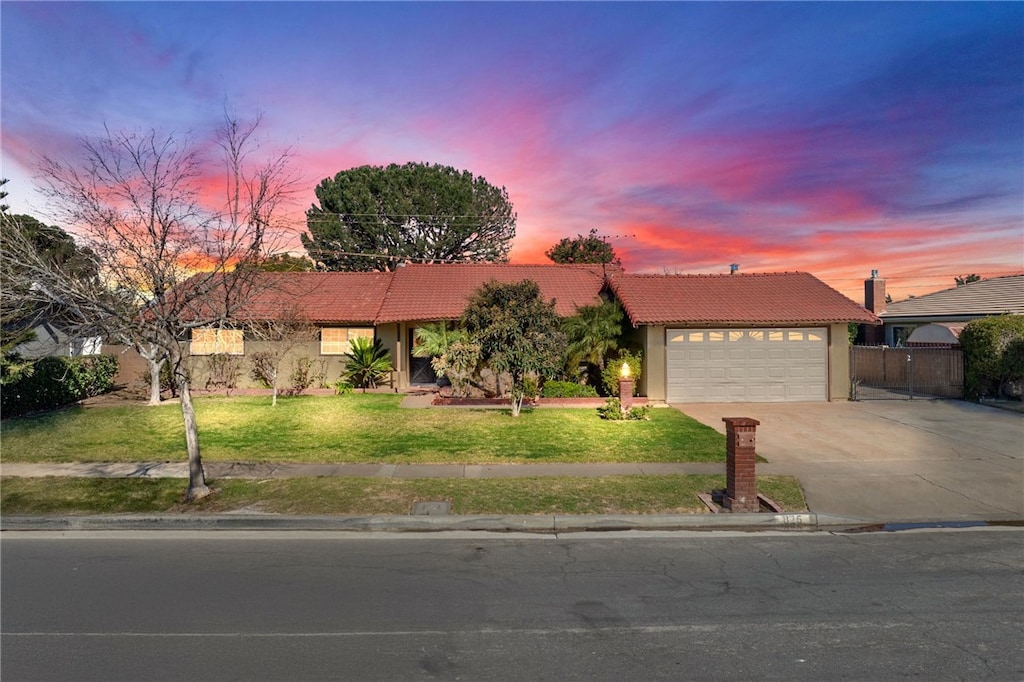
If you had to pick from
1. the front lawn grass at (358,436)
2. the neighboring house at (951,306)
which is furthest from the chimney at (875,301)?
the front lawn grass at (358,436)

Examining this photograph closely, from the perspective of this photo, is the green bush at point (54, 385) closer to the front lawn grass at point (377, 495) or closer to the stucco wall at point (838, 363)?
the front lawn grass at point (377, 495)

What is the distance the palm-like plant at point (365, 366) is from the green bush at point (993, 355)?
18590 mm

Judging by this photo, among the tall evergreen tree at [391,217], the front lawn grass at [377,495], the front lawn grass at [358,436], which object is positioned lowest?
the front lawn grass at [377,495]

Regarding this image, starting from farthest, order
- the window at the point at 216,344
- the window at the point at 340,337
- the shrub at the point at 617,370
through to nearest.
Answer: the window at the point at 340,337 < the window at the point at 216,344 < the shrub at the point at 617,370

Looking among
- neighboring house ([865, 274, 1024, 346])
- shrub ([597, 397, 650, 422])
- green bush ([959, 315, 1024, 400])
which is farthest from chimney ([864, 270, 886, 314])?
shrub ([597, 397, 650, 422])

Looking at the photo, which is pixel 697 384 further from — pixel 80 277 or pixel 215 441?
pixel 80 277

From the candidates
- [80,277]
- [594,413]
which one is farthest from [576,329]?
[80,277]

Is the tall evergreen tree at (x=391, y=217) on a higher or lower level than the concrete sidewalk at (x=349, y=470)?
higher

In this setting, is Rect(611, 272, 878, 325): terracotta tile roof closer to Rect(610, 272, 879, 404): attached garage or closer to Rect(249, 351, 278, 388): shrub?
Rect(610, 272, 879, 404): attached garage

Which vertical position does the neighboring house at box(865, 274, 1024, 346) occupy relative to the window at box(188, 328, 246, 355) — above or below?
above

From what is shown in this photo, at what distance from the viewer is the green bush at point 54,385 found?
14.9 metres

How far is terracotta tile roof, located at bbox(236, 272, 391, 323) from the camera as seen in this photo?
20031 mm

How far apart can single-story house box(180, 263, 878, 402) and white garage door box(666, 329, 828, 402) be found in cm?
3

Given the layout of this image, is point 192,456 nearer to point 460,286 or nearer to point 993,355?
point 460,286
